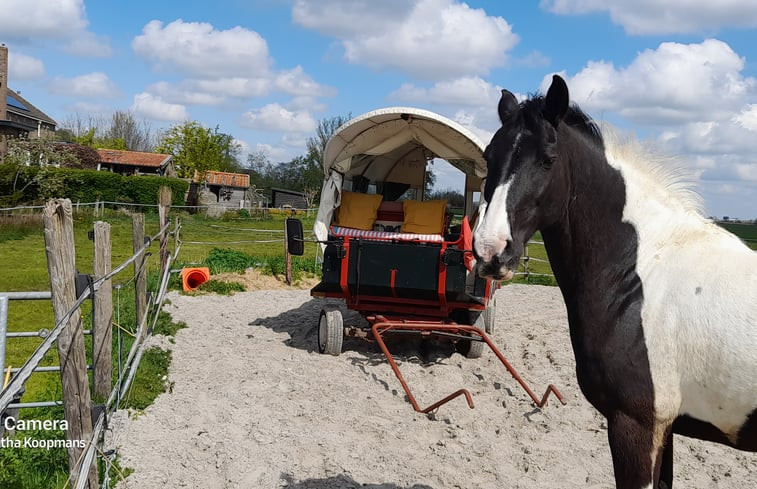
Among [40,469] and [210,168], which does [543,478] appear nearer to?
[40,469]

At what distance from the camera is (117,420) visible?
4.78 metres

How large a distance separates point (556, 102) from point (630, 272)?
80 centimetres

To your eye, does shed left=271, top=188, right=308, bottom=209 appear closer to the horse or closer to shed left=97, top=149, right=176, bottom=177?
shed left=97, top=149, right=176, bottom=177

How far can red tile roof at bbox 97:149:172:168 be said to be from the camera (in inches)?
1821

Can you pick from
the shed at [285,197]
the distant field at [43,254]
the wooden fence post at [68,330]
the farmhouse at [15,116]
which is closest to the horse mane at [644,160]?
the wooden fence post at [68,330]

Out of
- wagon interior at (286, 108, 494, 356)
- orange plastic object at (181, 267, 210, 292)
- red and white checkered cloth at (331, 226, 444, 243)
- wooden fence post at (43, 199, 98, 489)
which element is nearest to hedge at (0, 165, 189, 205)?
orange plastic object at (181, 267, 210, 292)

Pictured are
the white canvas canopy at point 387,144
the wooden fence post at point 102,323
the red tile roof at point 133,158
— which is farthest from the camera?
the red tile roof at point 133,158

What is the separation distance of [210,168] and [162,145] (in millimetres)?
5533

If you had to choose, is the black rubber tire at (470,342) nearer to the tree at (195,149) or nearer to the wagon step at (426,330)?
the wagon step at (426,330)

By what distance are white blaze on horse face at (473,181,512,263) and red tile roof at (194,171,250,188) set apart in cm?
4761

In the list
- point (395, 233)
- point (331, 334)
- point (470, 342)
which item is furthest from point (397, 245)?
point (470, 342)

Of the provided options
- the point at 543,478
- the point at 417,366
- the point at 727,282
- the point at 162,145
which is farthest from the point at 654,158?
the point at 162,145

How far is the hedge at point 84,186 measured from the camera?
25.2 m

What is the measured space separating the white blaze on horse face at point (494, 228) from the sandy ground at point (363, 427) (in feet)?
7.55
